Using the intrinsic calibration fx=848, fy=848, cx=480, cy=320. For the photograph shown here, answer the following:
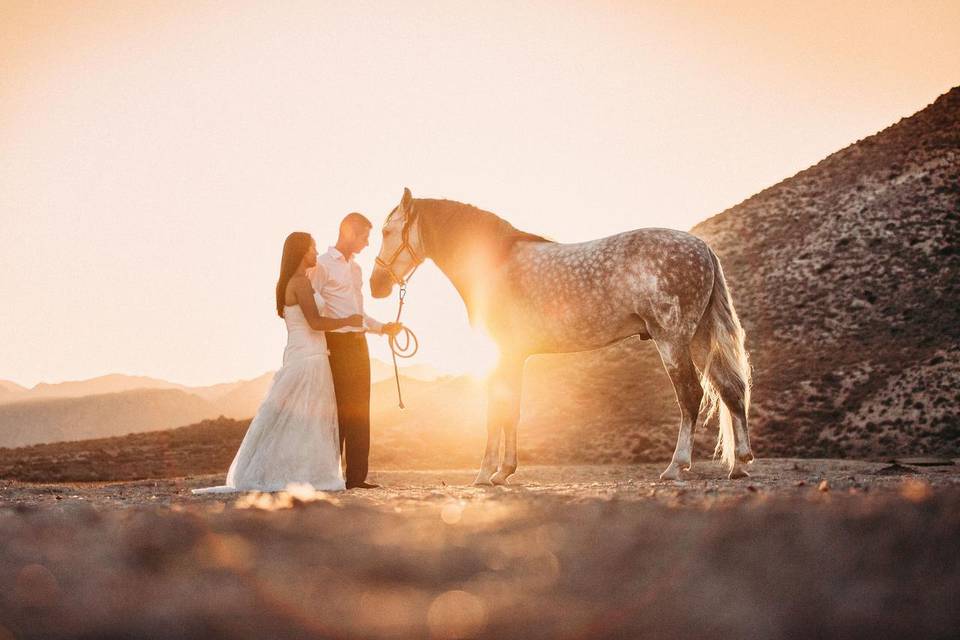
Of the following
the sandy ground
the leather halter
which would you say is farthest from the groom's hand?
the sandy ground

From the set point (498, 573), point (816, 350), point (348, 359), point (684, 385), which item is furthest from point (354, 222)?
point (816, 350)

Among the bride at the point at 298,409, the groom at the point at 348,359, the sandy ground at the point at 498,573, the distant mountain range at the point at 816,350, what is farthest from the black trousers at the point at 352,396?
the distant mountain range at the point at 816,350

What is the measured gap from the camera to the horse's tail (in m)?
8.95

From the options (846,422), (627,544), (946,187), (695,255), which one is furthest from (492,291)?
(946,187)

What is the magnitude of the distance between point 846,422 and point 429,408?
383 inches

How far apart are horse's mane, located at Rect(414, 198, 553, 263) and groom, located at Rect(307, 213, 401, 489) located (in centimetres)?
97

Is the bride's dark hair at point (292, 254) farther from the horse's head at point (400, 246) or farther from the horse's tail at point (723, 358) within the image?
the horse's tail at point (723, 358)

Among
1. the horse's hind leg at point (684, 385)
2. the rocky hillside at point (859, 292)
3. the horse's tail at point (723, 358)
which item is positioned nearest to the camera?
the horse's hind leg at point (684, 385)

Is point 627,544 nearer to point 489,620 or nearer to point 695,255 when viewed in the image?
point 489,620

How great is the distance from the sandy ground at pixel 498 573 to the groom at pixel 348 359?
5483 mm

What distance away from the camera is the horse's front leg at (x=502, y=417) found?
339 inches

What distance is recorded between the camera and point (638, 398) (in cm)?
1958

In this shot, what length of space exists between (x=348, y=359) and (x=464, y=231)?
1.90m

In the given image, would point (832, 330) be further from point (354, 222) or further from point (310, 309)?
point (310, 309)
